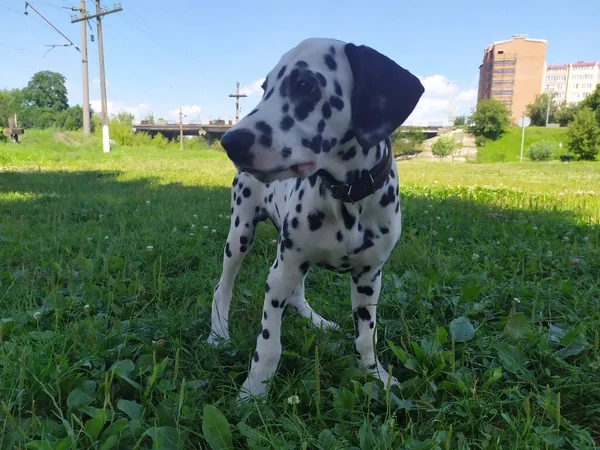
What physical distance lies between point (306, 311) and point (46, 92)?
331ft

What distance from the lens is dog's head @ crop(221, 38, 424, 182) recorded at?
74.6 inches

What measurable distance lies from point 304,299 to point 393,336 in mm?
730

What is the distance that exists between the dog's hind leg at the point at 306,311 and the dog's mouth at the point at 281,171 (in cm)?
134

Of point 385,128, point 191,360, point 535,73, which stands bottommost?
point 191,360

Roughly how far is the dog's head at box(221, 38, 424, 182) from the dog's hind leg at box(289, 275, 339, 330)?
4.42 feet

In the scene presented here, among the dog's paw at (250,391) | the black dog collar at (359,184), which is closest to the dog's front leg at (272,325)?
the dog's paw at (250,391)

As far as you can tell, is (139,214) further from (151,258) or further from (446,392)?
(446,392)

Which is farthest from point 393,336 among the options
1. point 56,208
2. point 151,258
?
point 56,208

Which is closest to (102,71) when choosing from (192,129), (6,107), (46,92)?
(192,129)

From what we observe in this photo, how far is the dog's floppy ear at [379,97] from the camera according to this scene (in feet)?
6.59

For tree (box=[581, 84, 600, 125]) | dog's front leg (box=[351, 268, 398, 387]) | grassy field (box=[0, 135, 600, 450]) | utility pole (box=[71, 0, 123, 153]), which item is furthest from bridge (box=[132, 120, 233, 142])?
dog's front leg (box=[351, 268, 398, 387])

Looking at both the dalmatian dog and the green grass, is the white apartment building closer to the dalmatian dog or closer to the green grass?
the green grass

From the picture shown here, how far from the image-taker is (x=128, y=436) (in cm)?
193

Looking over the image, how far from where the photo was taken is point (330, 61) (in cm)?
207
